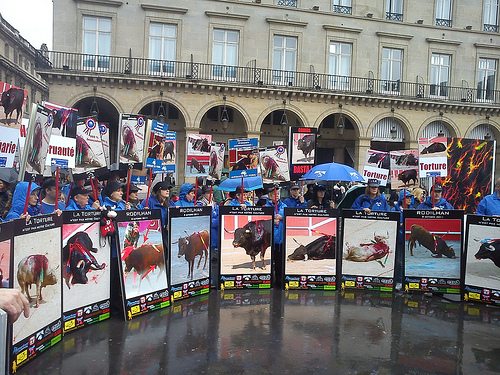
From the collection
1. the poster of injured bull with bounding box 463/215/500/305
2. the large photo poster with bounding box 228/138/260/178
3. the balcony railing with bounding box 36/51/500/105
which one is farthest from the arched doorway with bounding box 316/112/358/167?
the poster of injured bull with bounding box 463/215/500/305

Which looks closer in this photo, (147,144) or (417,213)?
(147,144)

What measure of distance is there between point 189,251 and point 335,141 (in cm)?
2674

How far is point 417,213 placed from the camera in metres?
8.29

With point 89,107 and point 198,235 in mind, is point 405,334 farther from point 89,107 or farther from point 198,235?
point 89,107

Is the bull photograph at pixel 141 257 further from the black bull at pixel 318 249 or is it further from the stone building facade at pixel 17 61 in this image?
the stone building facade at pixel 17 61

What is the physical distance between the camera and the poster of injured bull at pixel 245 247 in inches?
321

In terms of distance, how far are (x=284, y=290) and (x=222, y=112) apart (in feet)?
73.6

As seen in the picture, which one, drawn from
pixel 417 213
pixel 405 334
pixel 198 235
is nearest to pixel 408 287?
pixel 417 213

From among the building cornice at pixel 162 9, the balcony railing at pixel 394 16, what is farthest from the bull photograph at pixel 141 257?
the balcony railing at pixel 394 16

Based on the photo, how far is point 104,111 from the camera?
29375mm

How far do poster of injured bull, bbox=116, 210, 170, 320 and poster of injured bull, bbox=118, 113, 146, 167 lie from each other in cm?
118

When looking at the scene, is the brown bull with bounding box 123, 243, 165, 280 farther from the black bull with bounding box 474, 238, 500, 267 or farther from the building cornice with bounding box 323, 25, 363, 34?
the building cornice with bounding box 323, 25, 363, 34

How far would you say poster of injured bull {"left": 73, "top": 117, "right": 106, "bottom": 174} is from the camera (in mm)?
7414

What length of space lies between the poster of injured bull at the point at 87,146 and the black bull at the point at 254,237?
8.72ft
